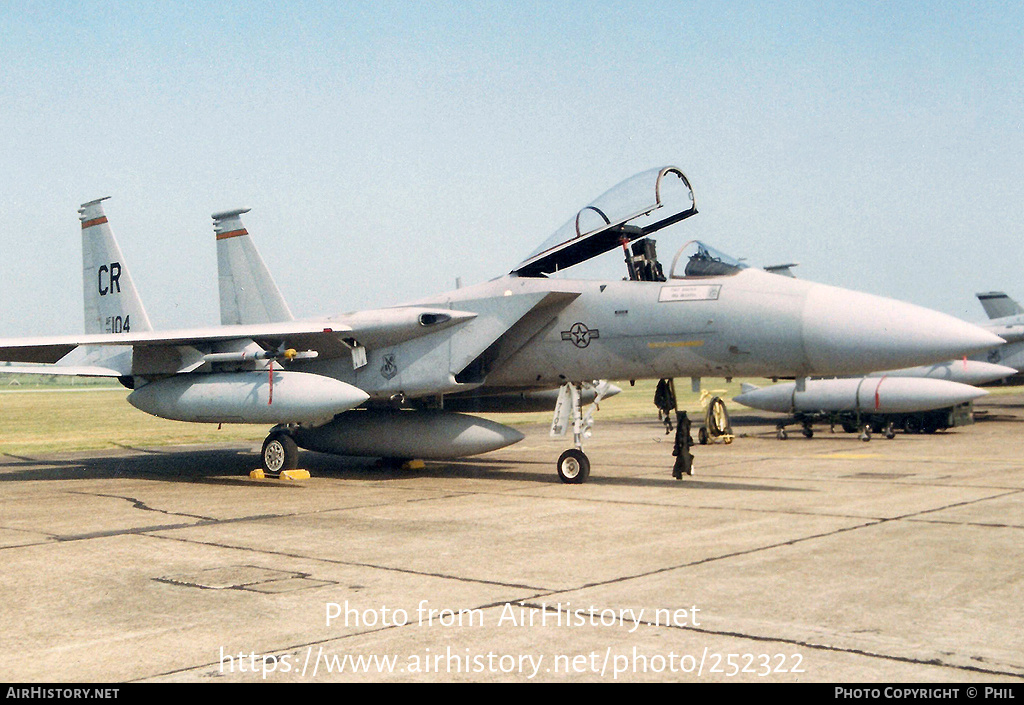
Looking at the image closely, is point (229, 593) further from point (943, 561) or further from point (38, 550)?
point (943, 561)

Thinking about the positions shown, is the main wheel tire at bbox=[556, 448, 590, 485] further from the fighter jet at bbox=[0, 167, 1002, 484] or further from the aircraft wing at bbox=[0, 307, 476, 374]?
the aircraft wing at bbox=[0, 307, 476, 374]

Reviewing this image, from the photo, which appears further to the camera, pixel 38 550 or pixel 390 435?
pixel 390 435

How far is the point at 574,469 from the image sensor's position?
37.8 ft

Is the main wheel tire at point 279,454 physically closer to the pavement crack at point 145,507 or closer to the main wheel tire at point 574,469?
the pavement crack at point 145,507

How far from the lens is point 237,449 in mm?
18906

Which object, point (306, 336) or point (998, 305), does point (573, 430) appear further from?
point (998, 305)

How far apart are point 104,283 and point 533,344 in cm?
869

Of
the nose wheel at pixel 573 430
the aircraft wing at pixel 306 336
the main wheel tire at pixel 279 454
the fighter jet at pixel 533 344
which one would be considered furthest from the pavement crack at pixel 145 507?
the nose wheel at pixel 573 430

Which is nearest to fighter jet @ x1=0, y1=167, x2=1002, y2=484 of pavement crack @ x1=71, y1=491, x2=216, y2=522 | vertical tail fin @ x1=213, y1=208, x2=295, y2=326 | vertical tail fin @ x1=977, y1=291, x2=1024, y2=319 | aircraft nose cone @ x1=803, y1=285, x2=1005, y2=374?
aircraft nose cone @ x1=803, y1=285, x2=1005, y2=374

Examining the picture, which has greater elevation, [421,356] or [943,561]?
[421,356]

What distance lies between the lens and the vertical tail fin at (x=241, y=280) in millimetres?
15992

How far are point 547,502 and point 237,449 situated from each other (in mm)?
10833
